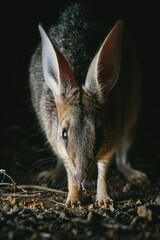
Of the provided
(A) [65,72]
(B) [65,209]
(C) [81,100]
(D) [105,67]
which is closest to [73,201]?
(B) [65,209]

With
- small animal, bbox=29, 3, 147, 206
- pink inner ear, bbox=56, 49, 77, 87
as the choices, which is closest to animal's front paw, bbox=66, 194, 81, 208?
small animal, bbox=29, 3, 147, 206

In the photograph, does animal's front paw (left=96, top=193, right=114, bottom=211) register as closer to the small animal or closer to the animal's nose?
the small animal

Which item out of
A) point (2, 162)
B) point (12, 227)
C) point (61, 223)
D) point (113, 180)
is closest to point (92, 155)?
point (61, 223)

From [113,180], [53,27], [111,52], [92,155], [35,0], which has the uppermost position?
[35,0]

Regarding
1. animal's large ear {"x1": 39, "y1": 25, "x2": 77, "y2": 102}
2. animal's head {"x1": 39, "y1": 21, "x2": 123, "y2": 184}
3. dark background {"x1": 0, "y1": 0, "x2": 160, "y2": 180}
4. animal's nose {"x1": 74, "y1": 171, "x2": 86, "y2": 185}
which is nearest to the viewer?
animal's nose {"x1": 74, "y1": 171, "x2": 86, "y2": 185}

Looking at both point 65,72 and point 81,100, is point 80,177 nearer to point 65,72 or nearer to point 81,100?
point 81,100

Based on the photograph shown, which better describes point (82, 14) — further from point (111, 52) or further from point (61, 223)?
point (61, 223)

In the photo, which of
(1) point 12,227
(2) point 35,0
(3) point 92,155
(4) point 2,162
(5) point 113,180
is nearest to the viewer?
(1) point 12,227
